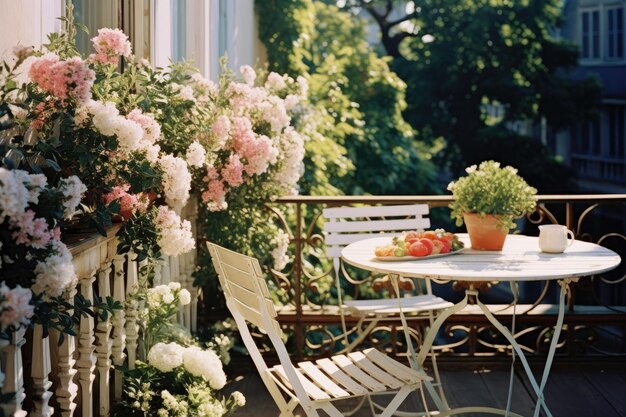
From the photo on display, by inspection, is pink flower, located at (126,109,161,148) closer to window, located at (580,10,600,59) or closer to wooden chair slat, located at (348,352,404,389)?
wooden chair slat, located at (348,352,404,389)

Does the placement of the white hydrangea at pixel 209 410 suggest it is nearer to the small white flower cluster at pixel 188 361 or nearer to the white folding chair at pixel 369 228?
the small white flower cluster at pixel 188 361

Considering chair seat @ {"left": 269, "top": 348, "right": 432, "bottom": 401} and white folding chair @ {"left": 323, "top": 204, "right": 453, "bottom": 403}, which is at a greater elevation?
white folding chair @ {"left": 323, "top": 204, "right": 453, "bottom": 403}

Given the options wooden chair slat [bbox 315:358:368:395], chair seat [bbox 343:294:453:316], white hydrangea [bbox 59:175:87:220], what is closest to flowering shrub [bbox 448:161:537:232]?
chair seat [bbox 343:294:453:316]

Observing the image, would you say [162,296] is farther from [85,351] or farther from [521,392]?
[521,392]

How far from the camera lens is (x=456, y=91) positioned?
24.7m

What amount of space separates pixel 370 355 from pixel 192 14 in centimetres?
278

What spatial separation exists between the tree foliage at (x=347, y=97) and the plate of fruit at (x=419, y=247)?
438cm

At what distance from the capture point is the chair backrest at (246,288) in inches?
140

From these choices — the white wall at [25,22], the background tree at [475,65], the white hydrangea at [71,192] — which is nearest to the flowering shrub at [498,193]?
the white wall at [25,22]

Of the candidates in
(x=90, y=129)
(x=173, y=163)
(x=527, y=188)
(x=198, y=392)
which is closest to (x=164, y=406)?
(x=198, y=392)

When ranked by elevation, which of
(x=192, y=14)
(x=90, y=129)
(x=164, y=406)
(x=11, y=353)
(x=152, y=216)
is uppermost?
(x=192, y=14)

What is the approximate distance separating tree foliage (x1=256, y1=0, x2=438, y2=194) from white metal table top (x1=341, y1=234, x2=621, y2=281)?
435cm

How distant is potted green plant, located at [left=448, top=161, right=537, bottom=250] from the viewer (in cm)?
432

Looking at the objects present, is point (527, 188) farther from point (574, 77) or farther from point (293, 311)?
point (574, 77)
